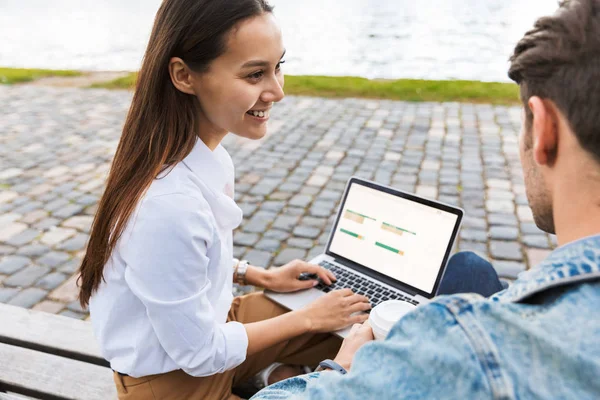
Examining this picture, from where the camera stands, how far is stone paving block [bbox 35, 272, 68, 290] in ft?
12.3

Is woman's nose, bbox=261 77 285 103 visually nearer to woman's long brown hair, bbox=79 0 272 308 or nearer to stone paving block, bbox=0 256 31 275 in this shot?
woman's long brown hair, bbox=79 0 272 308

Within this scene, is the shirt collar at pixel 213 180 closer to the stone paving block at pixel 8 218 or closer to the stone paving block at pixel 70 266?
the stone paving block at pixel 70 266

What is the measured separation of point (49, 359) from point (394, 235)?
1603 mm

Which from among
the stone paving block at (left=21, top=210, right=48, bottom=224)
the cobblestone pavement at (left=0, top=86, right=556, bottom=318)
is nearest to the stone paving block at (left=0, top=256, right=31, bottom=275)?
the cobblestone pavement at (left=0, top=86, right=556, bottom=318)

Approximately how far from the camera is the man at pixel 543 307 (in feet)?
2.84

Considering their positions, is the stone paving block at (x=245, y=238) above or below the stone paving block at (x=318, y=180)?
below

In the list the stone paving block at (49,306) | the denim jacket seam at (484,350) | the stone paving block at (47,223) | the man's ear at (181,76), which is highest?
the man's ear at (181,76)

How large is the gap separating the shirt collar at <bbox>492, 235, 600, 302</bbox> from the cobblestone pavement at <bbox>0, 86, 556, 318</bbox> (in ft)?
9.68

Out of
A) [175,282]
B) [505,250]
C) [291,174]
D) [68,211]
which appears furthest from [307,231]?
[175,282]

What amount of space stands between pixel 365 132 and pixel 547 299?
5.77 meters

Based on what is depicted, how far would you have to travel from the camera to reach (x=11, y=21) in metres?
17.4

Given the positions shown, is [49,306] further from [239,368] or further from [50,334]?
[239,368]

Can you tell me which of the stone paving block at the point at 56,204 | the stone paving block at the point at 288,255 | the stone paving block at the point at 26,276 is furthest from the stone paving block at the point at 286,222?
the stone paving block at the point at 56,204

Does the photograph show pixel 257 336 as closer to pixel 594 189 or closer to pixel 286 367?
pixel 286 367
